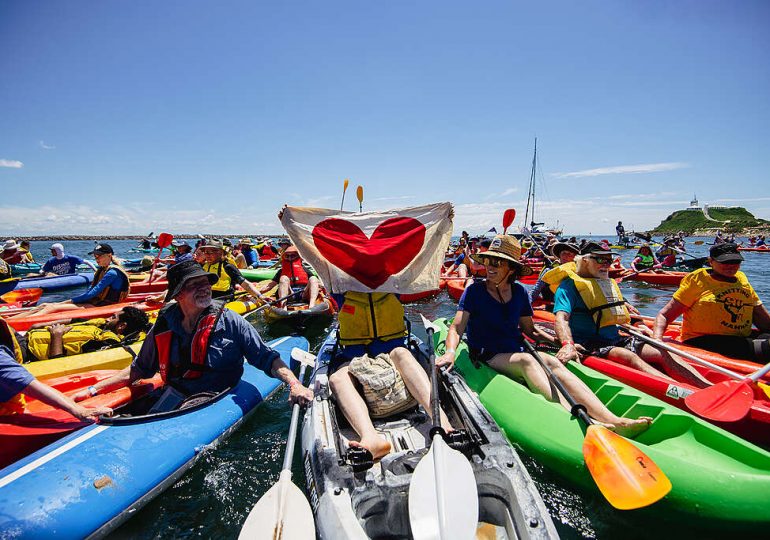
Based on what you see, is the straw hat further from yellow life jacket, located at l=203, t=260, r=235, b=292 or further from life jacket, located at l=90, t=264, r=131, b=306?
life jacket, located at l=90, t=264, r=131, b=306

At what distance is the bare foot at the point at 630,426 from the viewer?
3.10 m

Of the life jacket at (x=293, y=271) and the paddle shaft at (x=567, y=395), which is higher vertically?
the life jacket at (x=293, y=271)

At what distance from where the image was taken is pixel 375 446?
266 centimetres

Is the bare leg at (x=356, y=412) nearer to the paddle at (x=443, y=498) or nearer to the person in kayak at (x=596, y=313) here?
the paddle at (x=443, y=498)

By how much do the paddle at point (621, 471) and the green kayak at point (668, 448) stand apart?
265 millimetres

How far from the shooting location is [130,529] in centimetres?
272

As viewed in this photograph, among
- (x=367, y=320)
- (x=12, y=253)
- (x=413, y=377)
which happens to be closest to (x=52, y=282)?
(x=12, y=253)

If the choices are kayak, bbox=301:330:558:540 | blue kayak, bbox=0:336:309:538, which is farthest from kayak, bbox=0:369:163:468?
kayak, bbox=301:330:558:540

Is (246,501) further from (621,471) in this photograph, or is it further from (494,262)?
(494,262)

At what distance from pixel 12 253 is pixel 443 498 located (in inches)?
900

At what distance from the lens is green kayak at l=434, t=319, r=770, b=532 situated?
Result: 2389mm

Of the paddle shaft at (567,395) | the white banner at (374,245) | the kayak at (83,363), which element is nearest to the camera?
the paddle shaft at (567,395)

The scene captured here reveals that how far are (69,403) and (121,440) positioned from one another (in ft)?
1.76

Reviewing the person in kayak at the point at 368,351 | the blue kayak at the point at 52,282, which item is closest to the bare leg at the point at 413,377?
the person in kayak at the point at 368,351
